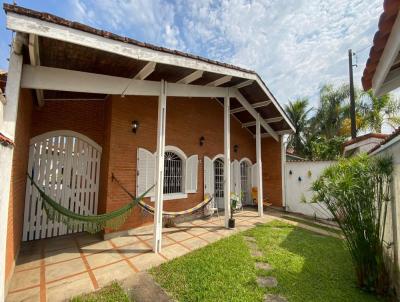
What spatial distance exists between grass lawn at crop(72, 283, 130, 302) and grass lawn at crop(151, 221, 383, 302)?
64 cm

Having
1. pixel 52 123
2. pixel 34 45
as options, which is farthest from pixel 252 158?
pixel 34 45

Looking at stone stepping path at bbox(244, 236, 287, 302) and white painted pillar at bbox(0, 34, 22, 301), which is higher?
white painted pillar at bbox(0, 34, 22, 301)

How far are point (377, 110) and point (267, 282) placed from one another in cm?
1511

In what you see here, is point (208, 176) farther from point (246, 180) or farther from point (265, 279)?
point (265, 279)

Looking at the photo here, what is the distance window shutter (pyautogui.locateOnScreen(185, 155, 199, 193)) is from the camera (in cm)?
743

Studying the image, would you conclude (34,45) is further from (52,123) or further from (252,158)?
(252,158)

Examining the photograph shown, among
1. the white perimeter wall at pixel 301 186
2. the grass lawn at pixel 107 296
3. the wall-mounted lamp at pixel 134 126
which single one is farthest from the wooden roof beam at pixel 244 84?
the grass lawn at pixel 107 296

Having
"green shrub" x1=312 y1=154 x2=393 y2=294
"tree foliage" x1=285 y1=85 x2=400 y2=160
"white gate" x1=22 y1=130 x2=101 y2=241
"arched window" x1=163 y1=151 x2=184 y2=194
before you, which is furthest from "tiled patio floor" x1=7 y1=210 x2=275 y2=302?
"tree foliage" x1=285 y1=85 x2=400 y2=160

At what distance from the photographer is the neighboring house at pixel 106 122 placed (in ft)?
9.61

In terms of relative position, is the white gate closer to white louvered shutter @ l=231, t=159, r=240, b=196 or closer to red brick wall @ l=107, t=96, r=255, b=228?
red brick wall @ l=107, t=96, r=255, b=228

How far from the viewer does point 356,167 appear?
11.5 ft

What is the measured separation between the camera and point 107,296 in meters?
2.96

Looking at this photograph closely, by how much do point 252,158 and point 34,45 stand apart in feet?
31.6

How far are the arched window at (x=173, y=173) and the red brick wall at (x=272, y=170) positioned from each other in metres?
5.15
